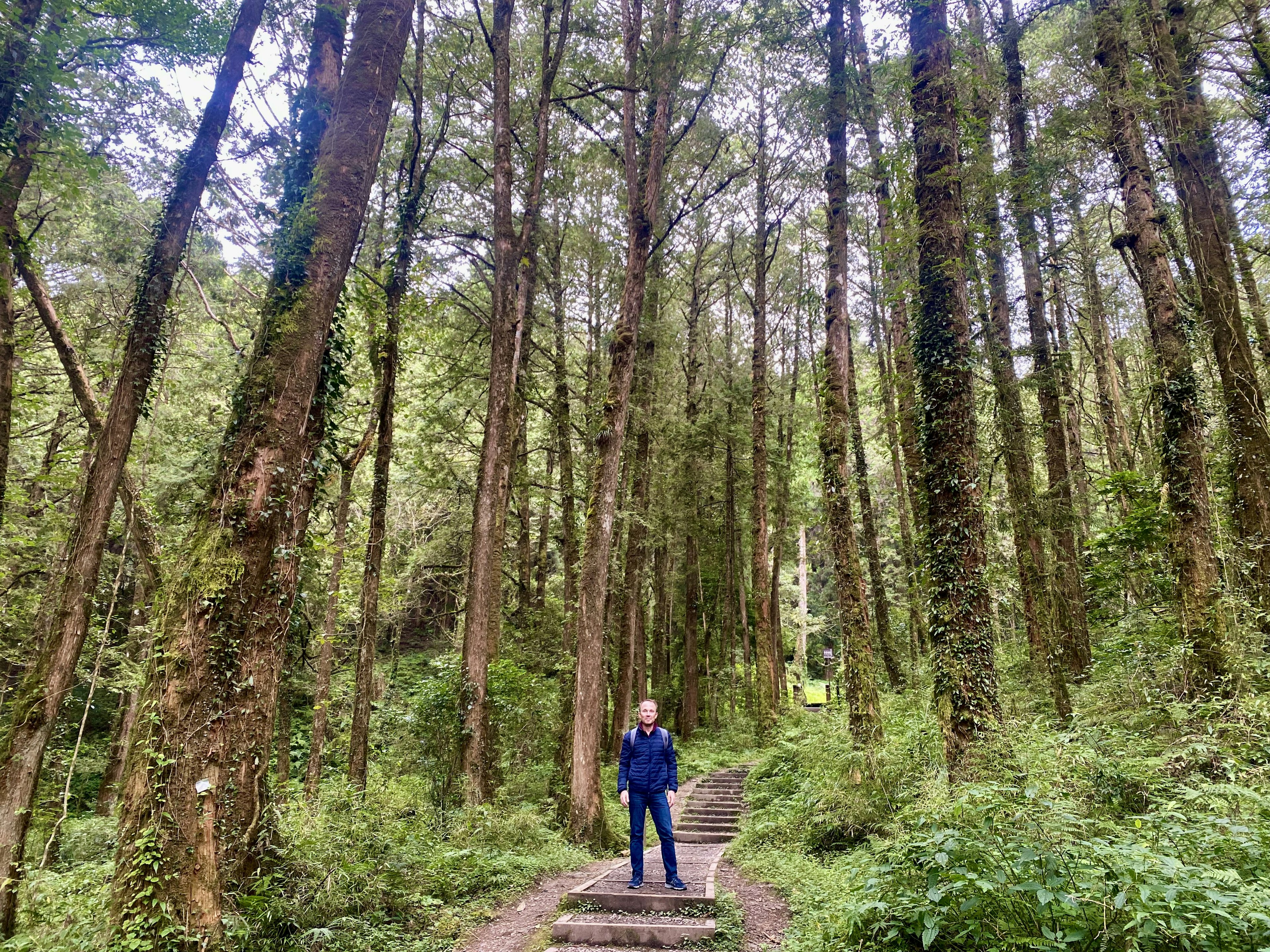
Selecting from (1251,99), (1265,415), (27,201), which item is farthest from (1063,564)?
(27,201)

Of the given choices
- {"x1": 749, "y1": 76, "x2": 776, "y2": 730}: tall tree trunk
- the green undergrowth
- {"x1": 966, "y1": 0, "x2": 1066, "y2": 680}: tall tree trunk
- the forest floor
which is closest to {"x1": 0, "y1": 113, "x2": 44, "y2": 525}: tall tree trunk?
the forest floor

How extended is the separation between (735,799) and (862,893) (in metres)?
9.86

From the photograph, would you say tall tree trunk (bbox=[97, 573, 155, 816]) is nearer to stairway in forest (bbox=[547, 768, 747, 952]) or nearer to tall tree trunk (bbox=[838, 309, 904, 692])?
stairway in forest (bbox=[547, 768, 747, 952])

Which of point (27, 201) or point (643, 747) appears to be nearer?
point (643, 747)

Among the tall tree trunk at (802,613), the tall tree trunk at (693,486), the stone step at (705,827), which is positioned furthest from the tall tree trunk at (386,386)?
the tall tree trunk at (802,613)

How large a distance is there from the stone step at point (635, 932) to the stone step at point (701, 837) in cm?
625

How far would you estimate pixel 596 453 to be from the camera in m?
10.2

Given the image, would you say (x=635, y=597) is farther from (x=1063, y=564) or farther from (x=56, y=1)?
(x=56, y=1)

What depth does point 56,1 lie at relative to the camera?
7.48 m

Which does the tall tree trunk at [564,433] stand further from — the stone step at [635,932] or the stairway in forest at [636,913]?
the stone step at [635,932]

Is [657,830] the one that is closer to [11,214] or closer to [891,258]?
[891,258]

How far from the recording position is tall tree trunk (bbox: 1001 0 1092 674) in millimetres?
10820

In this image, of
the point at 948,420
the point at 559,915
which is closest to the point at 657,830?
the point at 559,915

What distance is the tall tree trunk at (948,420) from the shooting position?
603 centimetres
